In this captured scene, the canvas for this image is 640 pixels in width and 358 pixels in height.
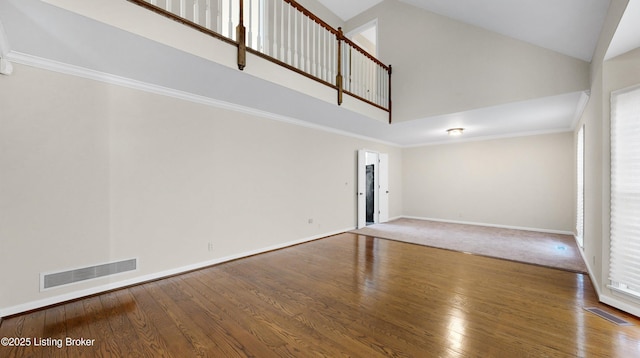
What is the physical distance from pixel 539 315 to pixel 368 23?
6653 millimetres

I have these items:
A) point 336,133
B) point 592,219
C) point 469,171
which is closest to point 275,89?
point 336,133

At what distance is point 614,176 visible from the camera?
2434 millimetres

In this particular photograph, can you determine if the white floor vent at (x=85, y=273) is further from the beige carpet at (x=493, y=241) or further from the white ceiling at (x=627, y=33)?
the white ceiling at (x=627, y=33)

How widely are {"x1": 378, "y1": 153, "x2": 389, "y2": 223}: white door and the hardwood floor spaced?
12.7ft

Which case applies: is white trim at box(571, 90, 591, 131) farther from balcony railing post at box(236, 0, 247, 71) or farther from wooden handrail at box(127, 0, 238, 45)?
wooden handrail at box(127, 0, 238, 45)

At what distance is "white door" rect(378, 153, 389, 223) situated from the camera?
24.2 feet

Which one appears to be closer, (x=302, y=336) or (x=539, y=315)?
(x=302, y=336)

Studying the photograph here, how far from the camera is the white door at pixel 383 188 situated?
24.2ft

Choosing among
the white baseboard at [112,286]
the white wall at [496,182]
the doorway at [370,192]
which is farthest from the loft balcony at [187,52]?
the white wall at [496,182]

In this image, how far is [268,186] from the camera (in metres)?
4.47

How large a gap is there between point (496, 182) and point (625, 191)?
467 centimetres

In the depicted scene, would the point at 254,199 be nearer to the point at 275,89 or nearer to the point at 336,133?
the point at 275,89

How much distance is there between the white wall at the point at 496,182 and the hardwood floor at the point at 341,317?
3.43m

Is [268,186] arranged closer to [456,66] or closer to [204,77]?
[204,77]
